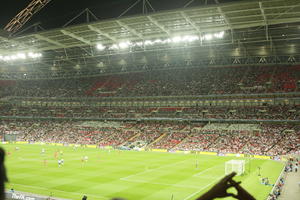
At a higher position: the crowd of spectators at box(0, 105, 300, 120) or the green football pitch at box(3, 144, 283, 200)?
the crowd of spectators at box(0, 105, 300, 120)

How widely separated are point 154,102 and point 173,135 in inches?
729

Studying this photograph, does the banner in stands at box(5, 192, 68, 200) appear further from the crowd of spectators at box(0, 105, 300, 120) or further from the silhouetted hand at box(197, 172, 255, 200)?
the crowd of spectators at box(0, 105, 300, 120)

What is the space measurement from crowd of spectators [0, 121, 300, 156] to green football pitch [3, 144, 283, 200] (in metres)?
8.88

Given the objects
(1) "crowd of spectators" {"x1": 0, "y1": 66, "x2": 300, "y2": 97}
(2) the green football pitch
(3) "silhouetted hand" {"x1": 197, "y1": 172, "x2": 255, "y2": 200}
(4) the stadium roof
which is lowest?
(2) the green football pitch

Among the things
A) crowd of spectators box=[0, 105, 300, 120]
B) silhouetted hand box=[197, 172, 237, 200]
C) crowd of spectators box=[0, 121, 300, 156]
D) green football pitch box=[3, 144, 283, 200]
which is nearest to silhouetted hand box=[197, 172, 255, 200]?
silhouetted hand box=[197, 172, 237, 200]

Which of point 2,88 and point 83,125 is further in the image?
point 2,88

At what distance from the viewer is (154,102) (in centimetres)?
8969

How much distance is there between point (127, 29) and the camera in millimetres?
52781

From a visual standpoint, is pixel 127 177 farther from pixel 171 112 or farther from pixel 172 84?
pixel 172 84

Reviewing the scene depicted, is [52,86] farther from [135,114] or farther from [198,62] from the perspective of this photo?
[198,62]

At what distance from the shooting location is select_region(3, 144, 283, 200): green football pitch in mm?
30391

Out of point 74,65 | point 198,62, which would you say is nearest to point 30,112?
point 74,65

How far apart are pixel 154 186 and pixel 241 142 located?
3438 centimetres

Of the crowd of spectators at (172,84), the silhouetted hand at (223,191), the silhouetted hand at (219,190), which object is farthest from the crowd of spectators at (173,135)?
the silhouetted hand at (219,190)
